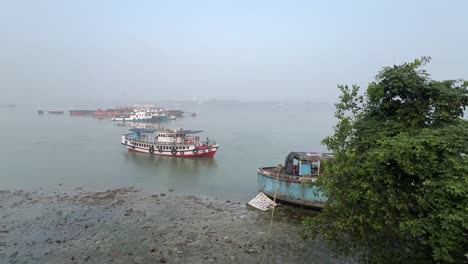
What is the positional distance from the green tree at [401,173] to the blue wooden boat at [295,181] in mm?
8590

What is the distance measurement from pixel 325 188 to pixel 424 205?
285 centimetres

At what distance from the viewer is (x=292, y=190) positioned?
1970 centimetres

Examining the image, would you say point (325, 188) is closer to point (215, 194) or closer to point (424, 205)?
point (424, 205)

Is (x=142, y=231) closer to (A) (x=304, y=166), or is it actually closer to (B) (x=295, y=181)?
(B) (x=295, y=181)

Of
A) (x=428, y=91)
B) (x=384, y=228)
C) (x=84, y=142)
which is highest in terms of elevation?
(x=428, y=91)

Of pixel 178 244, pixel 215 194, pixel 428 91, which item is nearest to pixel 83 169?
pixel 215 194

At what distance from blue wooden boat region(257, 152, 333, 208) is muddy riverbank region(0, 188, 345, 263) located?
1084 millimetres

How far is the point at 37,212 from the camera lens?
62.7 ft

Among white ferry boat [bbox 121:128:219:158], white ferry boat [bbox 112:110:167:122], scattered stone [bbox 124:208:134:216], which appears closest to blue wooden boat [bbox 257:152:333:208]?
scattered stone [bbox 124:208:134:216]

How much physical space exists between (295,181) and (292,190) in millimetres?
605

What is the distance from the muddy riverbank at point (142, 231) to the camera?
44.2 feet

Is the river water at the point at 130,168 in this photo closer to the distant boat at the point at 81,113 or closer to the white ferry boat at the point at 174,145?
the white ferry boat at the point at 174,145

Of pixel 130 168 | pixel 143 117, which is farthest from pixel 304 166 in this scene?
pixel 143 117

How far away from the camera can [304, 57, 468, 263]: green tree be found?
23.5 feet
